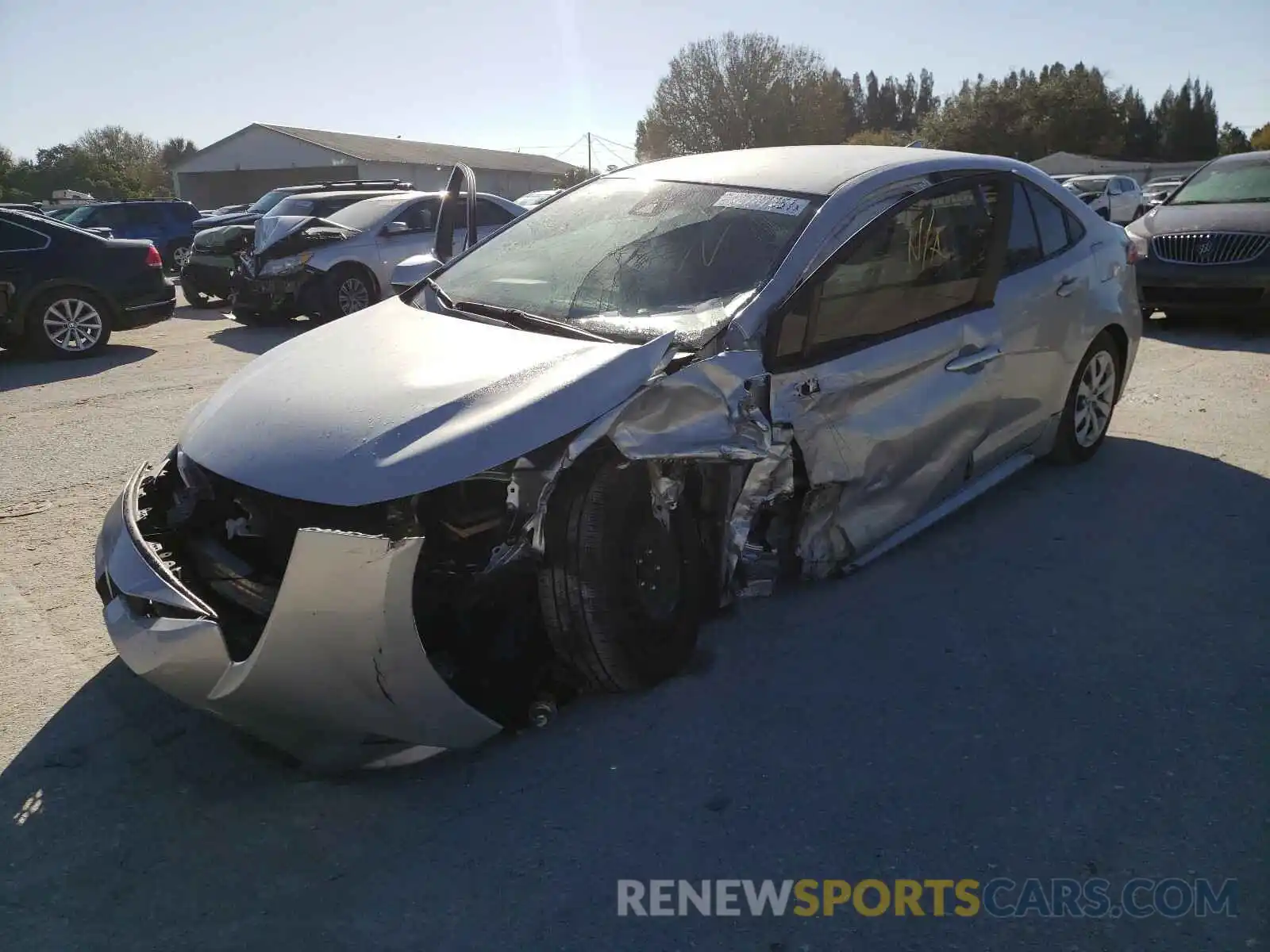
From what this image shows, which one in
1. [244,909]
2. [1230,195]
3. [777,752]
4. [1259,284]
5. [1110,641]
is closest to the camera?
[244,909]

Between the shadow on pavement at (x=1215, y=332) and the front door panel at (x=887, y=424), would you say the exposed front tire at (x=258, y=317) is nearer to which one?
the front door panel at (x=887, y=424)

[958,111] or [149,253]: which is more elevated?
[958,111]

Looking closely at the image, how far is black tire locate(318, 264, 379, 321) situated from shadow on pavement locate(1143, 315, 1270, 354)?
8.37 m

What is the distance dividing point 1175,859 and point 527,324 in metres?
2.48

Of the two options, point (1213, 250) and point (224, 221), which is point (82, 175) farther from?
point (1213, 250)

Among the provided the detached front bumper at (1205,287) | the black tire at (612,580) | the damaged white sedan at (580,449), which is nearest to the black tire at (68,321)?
the damaged white sedan at (580,449)

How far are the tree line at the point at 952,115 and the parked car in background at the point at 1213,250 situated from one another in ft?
115

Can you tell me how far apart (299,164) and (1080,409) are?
4890cm

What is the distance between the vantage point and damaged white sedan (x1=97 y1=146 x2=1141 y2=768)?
2434mm

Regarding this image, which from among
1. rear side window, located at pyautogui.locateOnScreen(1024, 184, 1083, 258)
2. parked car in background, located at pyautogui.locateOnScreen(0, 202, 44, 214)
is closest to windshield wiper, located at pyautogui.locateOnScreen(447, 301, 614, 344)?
rear side window, located at pyautogui.locateOnScreen(1024, 184, 1083, 258)

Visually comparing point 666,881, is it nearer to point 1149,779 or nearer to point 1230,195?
point 1149,779

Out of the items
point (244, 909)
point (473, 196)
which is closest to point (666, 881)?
point (244, 909)

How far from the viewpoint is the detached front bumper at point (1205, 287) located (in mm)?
8688

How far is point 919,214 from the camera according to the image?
3.78 metres
